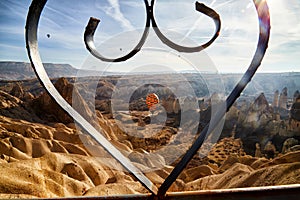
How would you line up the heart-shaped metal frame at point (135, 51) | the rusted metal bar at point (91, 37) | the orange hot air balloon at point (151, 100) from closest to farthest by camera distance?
the heart-shaped metal frame at point (135, 51)
the rusted metal bar at point (91, 37)
the orange hot air balloon at point (151, 100)

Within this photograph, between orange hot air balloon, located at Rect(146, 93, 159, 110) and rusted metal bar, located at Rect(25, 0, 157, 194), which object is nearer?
rusted metal bar, located at Rect(25, 0, 157, 194)

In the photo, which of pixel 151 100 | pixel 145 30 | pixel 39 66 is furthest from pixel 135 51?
pixel 151 100

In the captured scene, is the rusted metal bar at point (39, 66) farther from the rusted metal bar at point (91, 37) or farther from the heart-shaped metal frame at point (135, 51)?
the rusted metal bar at point (91, 37)

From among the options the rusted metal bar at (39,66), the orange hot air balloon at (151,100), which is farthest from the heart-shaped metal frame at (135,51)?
the orange hot air balloon at (151,100)

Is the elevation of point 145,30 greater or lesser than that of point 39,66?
greater

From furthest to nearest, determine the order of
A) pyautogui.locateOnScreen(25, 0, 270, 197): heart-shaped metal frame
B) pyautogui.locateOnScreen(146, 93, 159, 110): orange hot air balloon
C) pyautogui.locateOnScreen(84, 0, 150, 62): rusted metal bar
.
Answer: pyautogui.locateOnScreen(146, 93, 159, 110): orange hot air balloon → pyautogui.locateOnScreen(84, 0, 150, 62): rusted metal bar → pyautogui.locateOnScreen(25, 0, 270, 197): heart-shaped metal frame

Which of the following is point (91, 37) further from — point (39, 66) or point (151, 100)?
point (151, 100)

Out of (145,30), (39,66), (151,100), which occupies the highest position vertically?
(145,30)

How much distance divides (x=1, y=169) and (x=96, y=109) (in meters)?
6.77

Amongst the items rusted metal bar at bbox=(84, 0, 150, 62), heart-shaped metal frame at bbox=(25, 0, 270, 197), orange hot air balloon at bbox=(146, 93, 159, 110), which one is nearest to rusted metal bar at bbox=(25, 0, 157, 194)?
heart-shaped metal frame at bbox=(25, 0, 270, 197)

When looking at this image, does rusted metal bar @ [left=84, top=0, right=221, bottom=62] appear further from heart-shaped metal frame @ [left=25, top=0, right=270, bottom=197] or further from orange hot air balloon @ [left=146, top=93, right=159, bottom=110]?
orange hot air balloon @ [left=146, top=93, right=159, bottom=110]

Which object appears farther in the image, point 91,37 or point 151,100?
point 151,100

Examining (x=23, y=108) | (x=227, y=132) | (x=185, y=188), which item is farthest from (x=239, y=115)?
(x=23, y=108)

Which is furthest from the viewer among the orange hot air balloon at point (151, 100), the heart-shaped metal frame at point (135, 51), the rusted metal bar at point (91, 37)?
the orange hot air balloon at point (151, 100)
